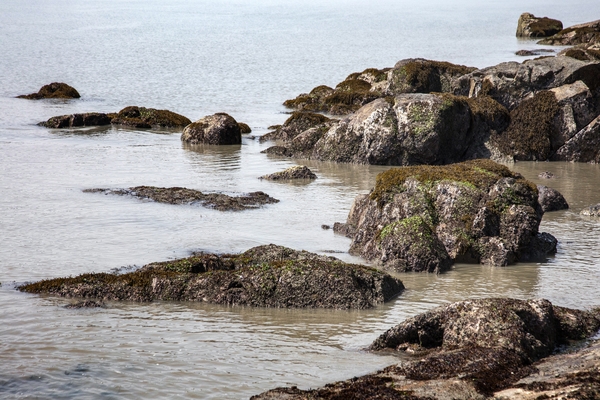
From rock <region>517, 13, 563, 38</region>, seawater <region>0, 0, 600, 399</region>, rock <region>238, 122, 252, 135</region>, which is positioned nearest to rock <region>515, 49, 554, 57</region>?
rock <region>517, 13, 563, 38</region>

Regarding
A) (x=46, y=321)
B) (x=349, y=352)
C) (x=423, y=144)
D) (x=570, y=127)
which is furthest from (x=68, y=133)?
(x=349, y=352)

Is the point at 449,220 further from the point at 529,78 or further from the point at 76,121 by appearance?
the point at 76,121

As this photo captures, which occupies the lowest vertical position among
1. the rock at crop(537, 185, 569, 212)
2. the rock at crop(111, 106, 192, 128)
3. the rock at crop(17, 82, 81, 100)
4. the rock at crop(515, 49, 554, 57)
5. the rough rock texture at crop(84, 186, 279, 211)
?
the rough rock texture at crop(84, 186, 279, 211)

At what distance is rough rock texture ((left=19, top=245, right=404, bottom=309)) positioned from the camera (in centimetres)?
1295

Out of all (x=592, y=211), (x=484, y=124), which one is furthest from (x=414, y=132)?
(x=592, y=211)

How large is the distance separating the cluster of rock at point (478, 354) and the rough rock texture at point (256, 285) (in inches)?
83.0

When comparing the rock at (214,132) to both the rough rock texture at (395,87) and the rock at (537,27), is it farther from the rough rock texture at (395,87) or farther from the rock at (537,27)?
the rock at (537,27)

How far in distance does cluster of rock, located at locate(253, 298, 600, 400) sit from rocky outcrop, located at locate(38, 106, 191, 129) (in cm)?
2878

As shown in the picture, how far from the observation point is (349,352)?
10891mm

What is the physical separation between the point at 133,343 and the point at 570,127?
72.5 feet

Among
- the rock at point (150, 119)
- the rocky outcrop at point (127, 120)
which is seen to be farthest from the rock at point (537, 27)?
the rocky outcrop at point (127, 120)

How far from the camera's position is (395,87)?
43000mm

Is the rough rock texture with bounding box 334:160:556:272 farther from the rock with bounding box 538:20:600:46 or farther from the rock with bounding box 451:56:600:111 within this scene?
the rock with bounding box 538:20:600:46

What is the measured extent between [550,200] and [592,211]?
1.15m
